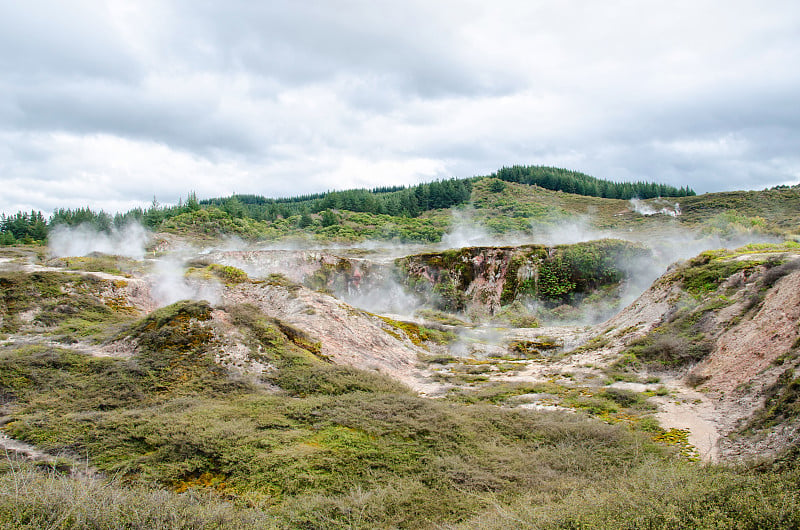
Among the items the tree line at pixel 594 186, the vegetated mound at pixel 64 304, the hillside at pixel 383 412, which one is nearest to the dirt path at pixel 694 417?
the hillside at pixel 383 412

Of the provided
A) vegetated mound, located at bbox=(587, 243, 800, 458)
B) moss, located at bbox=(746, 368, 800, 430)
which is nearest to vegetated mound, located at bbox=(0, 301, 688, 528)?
moss, located at bbox=(746, 368, 800, 430)

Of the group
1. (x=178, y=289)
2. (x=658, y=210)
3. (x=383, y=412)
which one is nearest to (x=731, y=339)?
(x=383, y=412)

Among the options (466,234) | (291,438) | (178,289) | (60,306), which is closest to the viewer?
(291,438)

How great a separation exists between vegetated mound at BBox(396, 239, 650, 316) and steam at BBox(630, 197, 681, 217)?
33372mm

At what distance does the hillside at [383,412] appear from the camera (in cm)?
506

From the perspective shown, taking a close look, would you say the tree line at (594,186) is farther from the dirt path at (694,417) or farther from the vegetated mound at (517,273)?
the dirt path at (694,417)

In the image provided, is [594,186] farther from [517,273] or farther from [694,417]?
[694,417]

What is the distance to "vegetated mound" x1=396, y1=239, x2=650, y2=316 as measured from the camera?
1379 inches

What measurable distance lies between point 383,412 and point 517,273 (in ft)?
96.0

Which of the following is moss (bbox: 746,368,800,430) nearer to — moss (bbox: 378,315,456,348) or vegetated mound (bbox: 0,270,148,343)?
moss (bbox: 378,315,456,348)

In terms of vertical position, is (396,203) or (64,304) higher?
(396,203)

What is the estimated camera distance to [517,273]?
36625 mm

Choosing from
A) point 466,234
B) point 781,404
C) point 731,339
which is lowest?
point 781,404

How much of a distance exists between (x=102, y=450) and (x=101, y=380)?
13.1ft
